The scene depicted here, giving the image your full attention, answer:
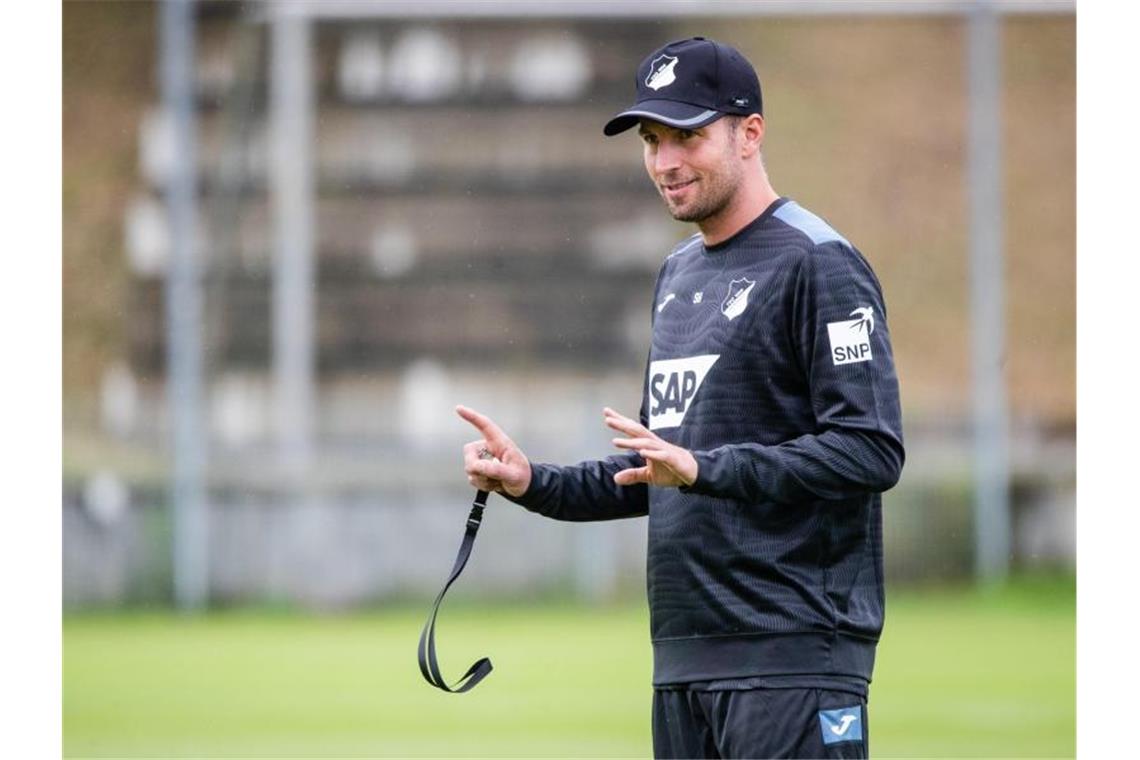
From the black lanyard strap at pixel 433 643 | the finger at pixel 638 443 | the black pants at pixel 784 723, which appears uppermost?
the finger at pixel 638 443

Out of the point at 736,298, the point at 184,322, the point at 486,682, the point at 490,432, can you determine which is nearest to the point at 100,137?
the point at 184,322

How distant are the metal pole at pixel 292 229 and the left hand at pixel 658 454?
8026 millimetres

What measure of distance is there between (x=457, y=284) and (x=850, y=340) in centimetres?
840

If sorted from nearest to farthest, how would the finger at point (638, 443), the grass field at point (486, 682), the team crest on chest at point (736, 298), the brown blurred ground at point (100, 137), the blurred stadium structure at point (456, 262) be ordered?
the finger at point (638, 443)
the team crest on chest at point (736, 298)
the grass field at point (486, 682)
the blurred stadium structure at point (456, 262)
the brown blurred ground at point (100, 137)

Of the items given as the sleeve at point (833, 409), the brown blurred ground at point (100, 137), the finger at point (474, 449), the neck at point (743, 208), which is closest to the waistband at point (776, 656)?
the sleeve at point (833, 409)

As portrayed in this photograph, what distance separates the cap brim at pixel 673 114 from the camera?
2496mm

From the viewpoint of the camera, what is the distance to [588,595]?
10039 mm

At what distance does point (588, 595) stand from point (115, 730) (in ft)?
13.5

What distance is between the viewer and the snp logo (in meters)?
2.53

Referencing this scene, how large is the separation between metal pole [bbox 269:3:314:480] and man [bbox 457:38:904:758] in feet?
25.7

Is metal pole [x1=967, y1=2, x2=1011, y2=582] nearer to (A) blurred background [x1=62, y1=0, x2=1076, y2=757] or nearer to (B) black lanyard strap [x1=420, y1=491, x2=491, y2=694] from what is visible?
(A) blurred background [x1=62, y1=0, x2=1076, y2=757]

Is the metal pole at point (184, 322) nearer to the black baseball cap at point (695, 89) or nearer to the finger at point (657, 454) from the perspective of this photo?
the black baseball cap at point (695, 89)

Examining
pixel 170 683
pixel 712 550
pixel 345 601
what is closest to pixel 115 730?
pixel 170 683
